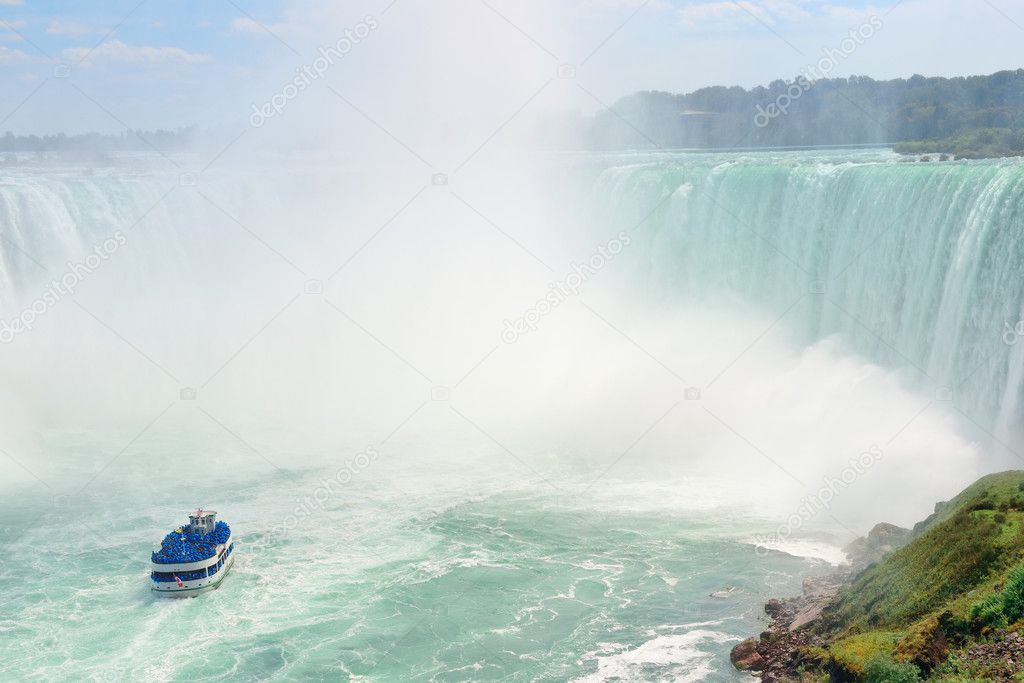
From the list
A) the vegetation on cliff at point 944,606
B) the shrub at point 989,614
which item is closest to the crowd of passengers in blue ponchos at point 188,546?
the vegetation on cliff at point 944,606

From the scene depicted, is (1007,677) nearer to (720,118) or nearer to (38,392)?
(38,392)

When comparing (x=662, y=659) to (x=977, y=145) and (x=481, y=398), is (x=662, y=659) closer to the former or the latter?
(x=481, y=398)

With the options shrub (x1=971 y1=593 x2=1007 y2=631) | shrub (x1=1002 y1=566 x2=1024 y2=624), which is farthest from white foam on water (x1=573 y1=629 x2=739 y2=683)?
shrub (x1=1002 y1=566 x2=1024 y2=624)

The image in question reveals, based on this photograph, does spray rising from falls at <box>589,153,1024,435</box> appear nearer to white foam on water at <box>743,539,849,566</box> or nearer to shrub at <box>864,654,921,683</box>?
white foam on water at <box>743,539,849,566</box>

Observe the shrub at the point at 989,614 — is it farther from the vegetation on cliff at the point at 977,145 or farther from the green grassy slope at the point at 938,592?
the vegetation on cliff at the point at 977,145

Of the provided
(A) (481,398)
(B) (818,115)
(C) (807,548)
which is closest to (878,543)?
(C) (807,548)

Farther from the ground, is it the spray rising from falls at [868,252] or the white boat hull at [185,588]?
the spray rising from falls at [868,252]

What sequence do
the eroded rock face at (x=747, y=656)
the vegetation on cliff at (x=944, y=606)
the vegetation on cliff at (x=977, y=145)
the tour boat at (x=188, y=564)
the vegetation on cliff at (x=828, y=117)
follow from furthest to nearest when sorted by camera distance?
the vegetation on cliff at (x=828, y=117) < the vegetation on cliff at (x=977, y=145) < the tour boat at (x=188, y=564) < the eroded rock face at (x=747, y=656) < the vegetation on cliff at (x=944, y=606)
